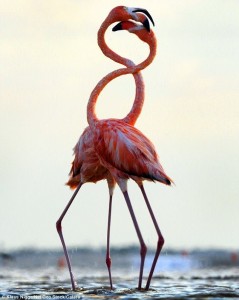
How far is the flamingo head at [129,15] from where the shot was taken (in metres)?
12.9

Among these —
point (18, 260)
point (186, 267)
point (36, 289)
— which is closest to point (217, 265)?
point (186, 267)

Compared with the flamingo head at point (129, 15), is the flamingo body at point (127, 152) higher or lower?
lower

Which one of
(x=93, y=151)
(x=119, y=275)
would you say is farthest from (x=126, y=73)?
(x=119, y=275)

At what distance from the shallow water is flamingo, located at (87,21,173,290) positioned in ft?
2.74

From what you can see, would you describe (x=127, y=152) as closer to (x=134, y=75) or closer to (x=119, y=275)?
(x=134, y=75)

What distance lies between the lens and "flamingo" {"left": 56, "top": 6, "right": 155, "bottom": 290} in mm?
12531

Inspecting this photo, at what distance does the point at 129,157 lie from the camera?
1195cm

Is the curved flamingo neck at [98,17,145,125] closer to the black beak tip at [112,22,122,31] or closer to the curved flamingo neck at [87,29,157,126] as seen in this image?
the curved flamingo neck at [87,29,157,126]

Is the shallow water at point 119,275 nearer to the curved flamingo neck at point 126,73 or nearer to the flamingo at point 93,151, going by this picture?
the flamingo at point 93,151

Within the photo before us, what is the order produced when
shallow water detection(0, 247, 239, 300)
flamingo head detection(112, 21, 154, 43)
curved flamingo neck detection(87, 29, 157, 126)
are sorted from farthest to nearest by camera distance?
1. flamingo head detection(112, 21, 154, 43)
2. curved flamingo neck detection(87, 29, 157, 126)
3. shallow water detection(0, 247, 239, 300)

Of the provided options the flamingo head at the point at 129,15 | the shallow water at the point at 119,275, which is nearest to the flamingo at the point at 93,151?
the flamingo head at the point at 129,15

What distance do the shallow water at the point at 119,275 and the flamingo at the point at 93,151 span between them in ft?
3.14

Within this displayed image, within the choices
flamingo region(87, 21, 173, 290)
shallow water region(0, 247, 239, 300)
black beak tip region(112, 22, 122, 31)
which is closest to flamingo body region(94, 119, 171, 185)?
flamingo region(87, 21, 173, 290)

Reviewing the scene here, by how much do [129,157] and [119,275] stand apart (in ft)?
28.5
